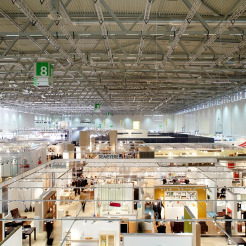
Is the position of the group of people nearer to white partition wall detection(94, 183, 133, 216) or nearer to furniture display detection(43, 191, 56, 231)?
furniture display detection(43, 191, 56, 231)

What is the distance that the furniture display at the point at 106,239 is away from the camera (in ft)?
22.5


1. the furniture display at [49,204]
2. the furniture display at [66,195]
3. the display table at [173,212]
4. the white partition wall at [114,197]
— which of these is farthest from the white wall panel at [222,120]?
the furniture display at [49,204]

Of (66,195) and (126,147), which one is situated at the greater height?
(126,147)

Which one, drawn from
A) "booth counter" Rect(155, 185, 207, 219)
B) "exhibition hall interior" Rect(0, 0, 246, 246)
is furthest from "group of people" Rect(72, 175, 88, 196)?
"booth counter" Rect(155, 185, 207, 219)

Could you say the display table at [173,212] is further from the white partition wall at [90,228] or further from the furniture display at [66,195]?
the furniture display at [66,195]

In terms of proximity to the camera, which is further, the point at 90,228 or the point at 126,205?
the point at 126,205

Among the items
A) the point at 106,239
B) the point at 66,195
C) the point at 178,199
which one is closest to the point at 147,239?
the point at 106,239

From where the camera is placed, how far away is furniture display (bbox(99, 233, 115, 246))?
6.87 m

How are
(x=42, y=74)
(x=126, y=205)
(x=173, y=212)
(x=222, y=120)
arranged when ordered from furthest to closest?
(x=222, y=120)
(x=173, y=212)
(x=126, y=205)
(x=42, y=74)

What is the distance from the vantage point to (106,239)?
22.6 ft

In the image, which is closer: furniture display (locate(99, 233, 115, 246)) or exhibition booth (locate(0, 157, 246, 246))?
furniture display (locate(99, 233, 115, 246))

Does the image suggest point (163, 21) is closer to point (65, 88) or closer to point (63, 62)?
point (63, 62)

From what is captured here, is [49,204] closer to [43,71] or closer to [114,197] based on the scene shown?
[114,197]

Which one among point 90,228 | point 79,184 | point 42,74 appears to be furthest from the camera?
point 79,184
